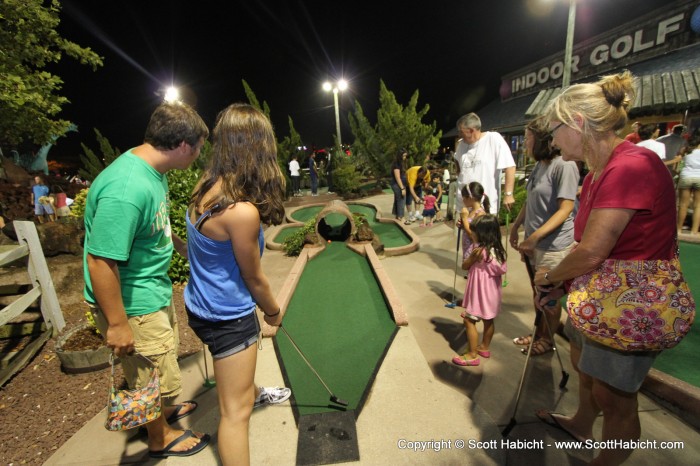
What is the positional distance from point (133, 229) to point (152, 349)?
0.81 m

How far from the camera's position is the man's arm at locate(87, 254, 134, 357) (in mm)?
1646

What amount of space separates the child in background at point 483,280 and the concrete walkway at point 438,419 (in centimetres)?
30

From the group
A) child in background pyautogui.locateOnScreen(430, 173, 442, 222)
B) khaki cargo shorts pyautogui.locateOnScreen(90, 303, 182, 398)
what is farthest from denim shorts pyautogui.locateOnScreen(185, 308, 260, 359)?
child in background pyautogui.locateOnScreen(430, 173, 442, 222)

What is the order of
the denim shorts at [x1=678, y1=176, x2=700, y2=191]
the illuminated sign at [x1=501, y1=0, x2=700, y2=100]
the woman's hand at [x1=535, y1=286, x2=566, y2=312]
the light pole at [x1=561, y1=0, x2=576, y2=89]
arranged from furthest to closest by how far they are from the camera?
the illuminated sign at [x1=501, y1=0, x2=700, y2=100] < the light pole at [x1=561, y1=0, x2=576, y2=89] < the denim shorts at [x1=678, y1=176, x2=700, y2=191] < the woman's hand at [x1=535, y1=286, x2=566, y2=312]

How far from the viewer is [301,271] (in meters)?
5.64

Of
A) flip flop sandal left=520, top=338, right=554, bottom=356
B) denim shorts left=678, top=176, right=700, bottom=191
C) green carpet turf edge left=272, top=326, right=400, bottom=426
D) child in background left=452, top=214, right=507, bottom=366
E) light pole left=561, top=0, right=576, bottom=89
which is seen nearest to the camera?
green carpet turf edge left=272, top=326, right=400, bottom=426

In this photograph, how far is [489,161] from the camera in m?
4.06

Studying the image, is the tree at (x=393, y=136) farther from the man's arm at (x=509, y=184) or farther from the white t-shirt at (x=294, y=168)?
the man's arm at (x=509, y=184)

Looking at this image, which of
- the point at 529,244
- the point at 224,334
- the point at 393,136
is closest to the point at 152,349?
the point at 224,334

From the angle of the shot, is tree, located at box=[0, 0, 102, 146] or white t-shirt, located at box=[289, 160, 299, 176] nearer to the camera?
tree, located at box=[0, 0, 102, 146]

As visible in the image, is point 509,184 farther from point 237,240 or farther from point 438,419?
point 237,240

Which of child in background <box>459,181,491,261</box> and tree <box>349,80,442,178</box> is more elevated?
tree <box>349,80,442,178</box>

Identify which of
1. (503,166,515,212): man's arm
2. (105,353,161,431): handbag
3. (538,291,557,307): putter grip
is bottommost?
(105,353,161,431): handbag

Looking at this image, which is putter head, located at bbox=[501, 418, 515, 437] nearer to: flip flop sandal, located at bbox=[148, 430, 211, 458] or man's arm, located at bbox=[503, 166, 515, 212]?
flip flop sandal, located at bbox=[148, 430, 211, 458]
